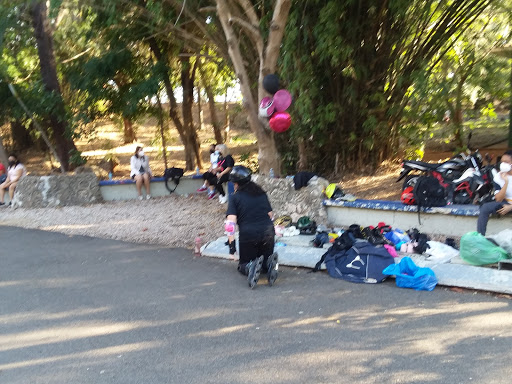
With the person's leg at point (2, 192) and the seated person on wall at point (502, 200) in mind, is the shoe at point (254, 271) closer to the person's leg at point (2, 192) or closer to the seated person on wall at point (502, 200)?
the seated person on wall at point (502, 200)

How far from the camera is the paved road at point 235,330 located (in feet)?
15.0

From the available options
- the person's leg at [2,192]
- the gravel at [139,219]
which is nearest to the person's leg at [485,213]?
the gravel at [139,219]

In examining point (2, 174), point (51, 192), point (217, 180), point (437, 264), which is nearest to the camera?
point (437, 264)

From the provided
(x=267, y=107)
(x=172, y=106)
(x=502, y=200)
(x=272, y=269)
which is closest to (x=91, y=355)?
(x=272, y=269)

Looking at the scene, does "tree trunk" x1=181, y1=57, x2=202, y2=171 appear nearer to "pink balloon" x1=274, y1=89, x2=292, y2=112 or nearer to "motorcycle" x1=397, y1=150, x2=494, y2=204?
"pink balloon" x1=274, y1=89, x2=292, y2=112

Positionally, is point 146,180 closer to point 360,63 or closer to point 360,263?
point 360,63

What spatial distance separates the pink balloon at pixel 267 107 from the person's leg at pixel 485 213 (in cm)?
373

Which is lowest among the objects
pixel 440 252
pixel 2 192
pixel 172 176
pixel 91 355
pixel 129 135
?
pixel 91 355

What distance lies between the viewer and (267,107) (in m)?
9.41

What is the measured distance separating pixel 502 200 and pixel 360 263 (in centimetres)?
240

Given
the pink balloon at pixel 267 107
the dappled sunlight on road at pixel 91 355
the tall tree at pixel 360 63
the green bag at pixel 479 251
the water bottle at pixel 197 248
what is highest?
the tall tree at pixel 360 63

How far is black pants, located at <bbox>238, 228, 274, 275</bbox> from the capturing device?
7008 millimetres

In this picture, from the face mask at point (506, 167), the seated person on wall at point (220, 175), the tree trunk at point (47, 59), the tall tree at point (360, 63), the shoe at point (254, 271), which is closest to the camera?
the shoe at point (254, 271)

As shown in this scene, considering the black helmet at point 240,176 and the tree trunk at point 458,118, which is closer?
the black helmet at point 240,176
